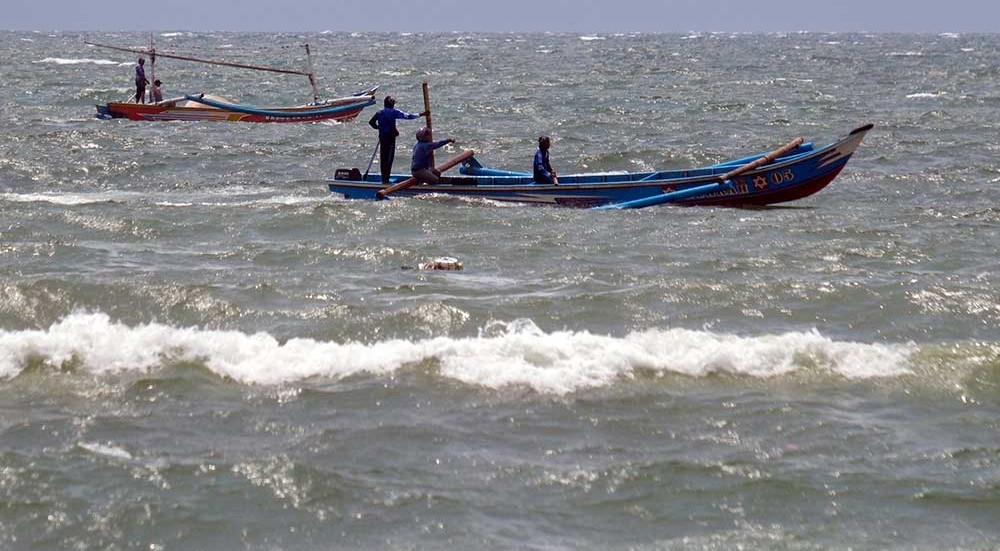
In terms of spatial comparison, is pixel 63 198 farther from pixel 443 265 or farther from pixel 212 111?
pixel 212 111

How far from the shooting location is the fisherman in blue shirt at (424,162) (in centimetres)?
1998

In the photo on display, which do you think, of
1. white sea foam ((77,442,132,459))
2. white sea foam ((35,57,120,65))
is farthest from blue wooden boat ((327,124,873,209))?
white sea foam ((35,57,120,65))

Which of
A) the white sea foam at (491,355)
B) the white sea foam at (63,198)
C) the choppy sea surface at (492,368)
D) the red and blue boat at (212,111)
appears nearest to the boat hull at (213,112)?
the red and blue boat at (212,111)

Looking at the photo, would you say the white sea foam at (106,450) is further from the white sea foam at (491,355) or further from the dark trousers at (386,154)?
the dark trousers at (386,154)

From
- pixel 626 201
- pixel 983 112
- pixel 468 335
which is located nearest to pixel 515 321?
pixel 468 335

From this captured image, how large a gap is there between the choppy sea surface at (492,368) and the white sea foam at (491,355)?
0.04 metres

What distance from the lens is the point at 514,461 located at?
9.14 meters

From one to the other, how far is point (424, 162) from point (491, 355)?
29.1 ft

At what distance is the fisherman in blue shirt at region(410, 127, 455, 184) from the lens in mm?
19984

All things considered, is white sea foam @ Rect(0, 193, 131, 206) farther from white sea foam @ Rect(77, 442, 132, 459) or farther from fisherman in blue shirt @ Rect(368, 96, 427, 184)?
white sea foam @ Rect(77, 442, 132, 459)

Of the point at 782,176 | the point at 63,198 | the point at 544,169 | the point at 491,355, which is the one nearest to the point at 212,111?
the point at 63,198

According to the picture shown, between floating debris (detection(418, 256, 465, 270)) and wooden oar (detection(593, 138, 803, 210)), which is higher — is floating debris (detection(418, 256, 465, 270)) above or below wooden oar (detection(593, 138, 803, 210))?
below

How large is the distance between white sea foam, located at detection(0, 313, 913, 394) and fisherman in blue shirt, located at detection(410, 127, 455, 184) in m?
8.02

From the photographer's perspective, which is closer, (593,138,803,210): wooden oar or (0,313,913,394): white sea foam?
(0,313,913,394): white sea foam
